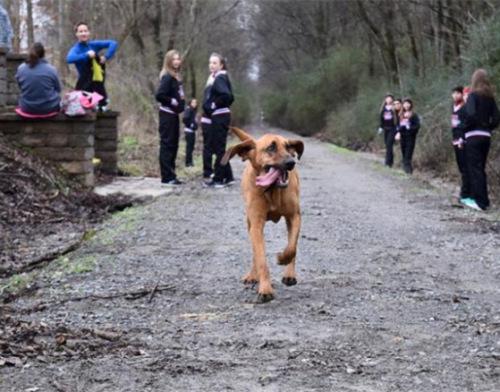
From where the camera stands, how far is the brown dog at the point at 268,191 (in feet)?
20.0

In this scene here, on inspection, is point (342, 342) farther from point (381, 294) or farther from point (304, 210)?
point (304, 210)

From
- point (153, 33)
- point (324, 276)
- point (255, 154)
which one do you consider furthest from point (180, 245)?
point (153, 33)

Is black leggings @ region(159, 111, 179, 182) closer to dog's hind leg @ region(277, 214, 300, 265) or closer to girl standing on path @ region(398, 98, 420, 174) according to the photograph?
dog's hind leg @ region(277, 214, 300, 265)

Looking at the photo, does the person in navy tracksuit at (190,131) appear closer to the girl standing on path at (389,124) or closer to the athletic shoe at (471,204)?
the girl standing on path at (389,124)

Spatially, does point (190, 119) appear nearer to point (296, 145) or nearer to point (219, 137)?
point (219, 137)

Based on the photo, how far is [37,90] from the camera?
1241 centimetres

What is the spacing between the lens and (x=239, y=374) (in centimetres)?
446

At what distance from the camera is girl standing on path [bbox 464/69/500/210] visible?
501 inches

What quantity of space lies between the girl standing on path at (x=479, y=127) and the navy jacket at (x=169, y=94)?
4835 mm

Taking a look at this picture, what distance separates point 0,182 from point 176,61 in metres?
4.49

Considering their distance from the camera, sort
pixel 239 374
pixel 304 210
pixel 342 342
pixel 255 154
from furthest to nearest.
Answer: pixel 304 210, pixel 255 154, pixel 342 342, pixel 239 374

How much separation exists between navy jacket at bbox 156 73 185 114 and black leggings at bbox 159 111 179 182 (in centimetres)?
13

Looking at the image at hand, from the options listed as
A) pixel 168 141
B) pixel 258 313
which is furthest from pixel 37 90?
pixel 258 313

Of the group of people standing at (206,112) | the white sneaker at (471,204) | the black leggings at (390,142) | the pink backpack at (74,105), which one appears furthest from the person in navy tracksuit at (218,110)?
the black leggings at (390,142)
